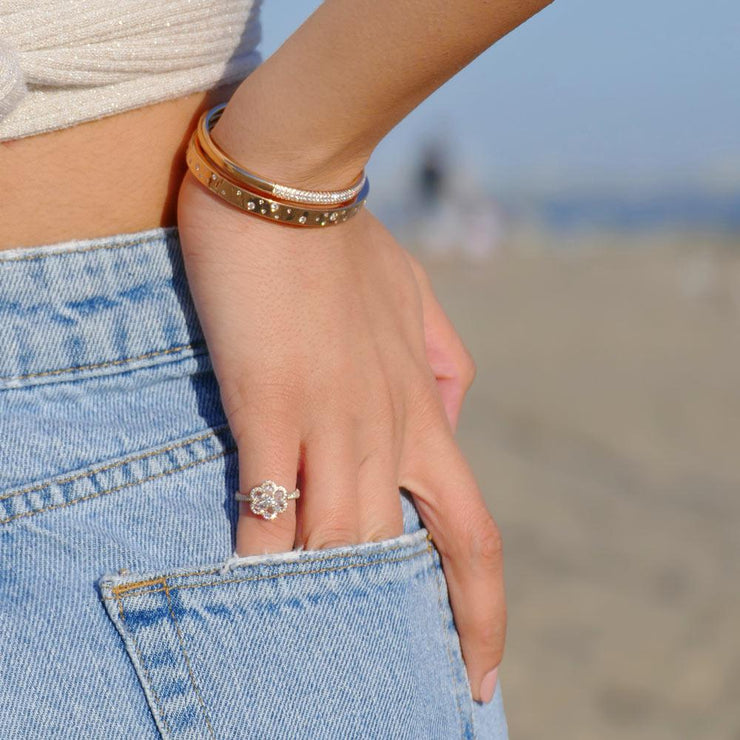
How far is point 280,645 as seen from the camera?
87 centimetres

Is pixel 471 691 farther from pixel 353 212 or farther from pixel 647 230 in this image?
pixel 647 230

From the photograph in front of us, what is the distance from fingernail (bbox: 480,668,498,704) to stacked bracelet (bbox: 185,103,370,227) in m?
0.55

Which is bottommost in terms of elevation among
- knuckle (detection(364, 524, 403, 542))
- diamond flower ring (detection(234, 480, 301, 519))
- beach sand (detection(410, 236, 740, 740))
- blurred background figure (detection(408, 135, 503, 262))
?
blurred background figure (detection(408, 135, 503, 262))

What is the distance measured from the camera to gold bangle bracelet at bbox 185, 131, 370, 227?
0.93 meters

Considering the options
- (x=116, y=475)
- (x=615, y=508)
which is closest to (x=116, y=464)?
(x=116, y=475)

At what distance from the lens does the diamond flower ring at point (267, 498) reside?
892mm

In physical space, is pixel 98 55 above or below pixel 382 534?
above

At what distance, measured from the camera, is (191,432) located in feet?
3.10

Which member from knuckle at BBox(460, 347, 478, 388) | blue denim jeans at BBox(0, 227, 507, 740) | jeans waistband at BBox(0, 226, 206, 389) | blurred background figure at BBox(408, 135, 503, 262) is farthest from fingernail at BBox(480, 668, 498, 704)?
blurred background figure at BBox(408, 135, 503, 262)

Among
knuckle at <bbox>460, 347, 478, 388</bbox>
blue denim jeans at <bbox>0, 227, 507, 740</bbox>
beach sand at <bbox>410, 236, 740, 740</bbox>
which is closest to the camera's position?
blue denim jeans at <bbox>0, 227, 507, 740</bbox>

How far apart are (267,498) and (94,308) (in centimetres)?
25

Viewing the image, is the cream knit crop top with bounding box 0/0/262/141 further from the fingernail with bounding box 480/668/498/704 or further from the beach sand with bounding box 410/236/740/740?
the beach sand with bounding box 410/236/740/740

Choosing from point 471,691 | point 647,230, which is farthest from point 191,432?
point 647,230

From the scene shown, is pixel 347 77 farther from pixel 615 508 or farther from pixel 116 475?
pixel 615 508
